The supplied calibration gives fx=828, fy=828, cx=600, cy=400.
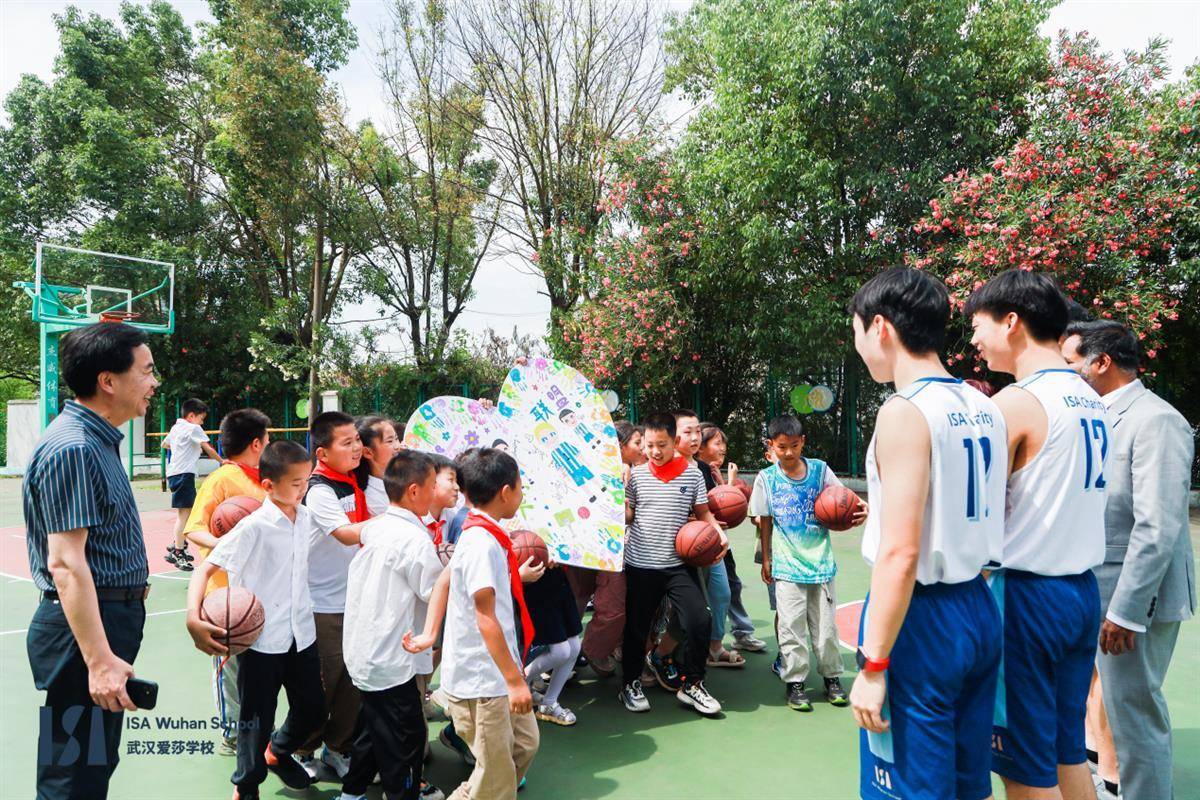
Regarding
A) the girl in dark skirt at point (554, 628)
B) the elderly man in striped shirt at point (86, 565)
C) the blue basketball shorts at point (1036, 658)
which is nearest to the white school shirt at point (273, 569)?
the elderly man in striped shirt at point (86, 565)

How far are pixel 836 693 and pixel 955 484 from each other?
2.69 metres

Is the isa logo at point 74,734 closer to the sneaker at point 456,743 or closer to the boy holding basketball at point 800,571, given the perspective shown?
the sneaker at point 456,743

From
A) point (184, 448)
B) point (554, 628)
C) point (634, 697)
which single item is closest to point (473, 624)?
point (554, 628)

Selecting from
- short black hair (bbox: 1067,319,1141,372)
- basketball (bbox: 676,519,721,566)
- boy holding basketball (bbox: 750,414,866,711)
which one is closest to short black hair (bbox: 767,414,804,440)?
boy holding basketball (bbox: 750,414,866,711)

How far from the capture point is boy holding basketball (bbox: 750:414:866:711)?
4.26m

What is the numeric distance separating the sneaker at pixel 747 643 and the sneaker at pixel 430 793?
2.45 meters

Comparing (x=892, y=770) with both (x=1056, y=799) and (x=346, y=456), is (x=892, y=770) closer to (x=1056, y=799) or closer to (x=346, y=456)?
(x=1056, y=799)

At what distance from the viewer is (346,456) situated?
3.74 meters

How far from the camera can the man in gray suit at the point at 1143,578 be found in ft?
9.05

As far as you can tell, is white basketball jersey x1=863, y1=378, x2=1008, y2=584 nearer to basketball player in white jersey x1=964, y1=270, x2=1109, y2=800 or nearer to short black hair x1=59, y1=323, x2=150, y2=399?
basketball player in white jersey x1=964, y1=270, x2=1109, y2=800

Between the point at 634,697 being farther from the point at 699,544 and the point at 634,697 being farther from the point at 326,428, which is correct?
the point at 326,428

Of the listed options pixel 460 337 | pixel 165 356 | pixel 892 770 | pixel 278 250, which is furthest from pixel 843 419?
pixel 165 356

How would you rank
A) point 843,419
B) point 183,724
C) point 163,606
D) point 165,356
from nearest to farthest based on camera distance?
point 183,724 < point 163,606 < point 843,419 < point 165,356

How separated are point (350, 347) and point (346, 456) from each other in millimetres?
Result: 15719
